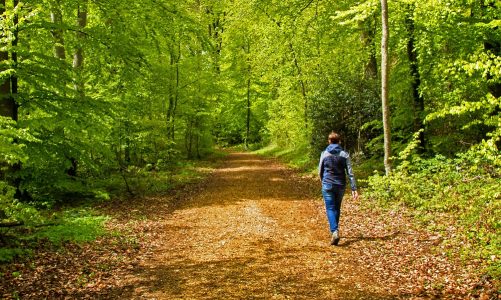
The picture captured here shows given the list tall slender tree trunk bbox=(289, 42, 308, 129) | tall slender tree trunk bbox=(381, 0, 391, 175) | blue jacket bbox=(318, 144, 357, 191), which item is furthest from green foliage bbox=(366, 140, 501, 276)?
tall slender tree trunk bbox=(289, 42, 308, 129)

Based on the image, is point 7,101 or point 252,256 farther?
point 7,101

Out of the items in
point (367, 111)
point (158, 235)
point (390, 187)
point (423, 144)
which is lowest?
point (158, 235)

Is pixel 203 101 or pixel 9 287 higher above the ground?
pixel 203 101

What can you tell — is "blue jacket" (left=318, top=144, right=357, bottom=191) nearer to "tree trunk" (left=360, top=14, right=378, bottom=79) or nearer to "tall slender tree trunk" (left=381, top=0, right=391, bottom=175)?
"tall slender tree trunk" (left=381, top=0, right=391, bottom=175)

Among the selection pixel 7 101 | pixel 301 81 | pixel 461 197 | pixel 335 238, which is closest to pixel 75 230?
pixel 7 101

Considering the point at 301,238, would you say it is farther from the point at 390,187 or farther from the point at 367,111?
the point at 367,111

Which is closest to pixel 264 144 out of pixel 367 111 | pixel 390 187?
pixel 367 111

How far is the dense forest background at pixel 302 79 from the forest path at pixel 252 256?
2084 millimetres

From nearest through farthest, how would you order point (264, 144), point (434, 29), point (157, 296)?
point (157, 296), point (434, 29), point (264, 144)

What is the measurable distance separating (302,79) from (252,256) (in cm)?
1694

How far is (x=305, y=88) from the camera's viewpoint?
2455 cm

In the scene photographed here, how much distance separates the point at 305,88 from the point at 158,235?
17.4 meters

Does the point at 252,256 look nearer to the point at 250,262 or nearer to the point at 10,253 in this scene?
the point at 250,262

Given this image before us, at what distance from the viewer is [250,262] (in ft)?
22.7
